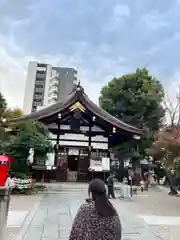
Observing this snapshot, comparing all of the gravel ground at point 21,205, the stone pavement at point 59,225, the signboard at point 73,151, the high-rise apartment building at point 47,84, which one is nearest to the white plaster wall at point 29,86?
the high-rise apartment building at point 47,84

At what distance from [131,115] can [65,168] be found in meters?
8.87

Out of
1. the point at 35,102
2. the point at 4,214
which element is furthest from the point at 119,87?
the point at 35,102

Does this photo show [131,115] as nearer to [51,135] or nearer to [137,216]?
[51,135]

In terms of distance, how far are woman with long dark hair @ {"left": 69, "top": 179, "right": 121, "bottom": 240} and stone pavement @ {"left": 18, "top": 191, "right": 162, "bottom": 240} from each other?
367 centimetres

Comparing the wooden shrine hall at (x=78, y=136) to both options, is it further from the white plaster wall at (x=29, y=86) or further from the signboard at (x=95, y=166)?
the white plaster wall at (x=29, y=86)

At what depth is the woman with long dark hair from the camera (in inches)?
118

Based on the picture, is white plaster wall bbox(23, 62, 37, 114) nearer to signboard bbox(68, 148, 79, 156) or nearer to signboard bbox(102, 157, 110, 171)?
signboard bbox(68, 148, 79, 156)

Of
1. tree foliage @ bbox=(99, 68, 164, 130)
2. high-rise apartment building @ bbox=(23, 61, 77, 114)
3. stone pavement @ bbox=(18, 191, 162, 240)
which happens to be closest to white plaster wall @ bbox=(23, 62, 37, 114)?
high-rise apartment building @ bbox=(23, 61, 77, 114)

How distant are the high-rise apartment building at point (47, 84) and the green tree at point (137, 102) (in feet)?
138

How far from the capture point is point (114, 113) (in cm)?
2614

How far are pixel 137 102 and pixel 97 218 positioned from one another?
22.5 meters

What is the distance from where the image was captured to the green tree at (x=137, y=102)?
81.9 feet

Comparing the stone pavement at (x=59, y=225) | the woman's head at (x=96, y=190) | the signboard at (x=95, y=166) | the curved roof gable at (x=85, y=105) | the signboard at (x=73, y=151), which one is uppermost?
the curved roof gable at (x=85, y=105)

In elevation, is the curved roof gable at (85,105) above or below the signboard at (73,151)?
above
